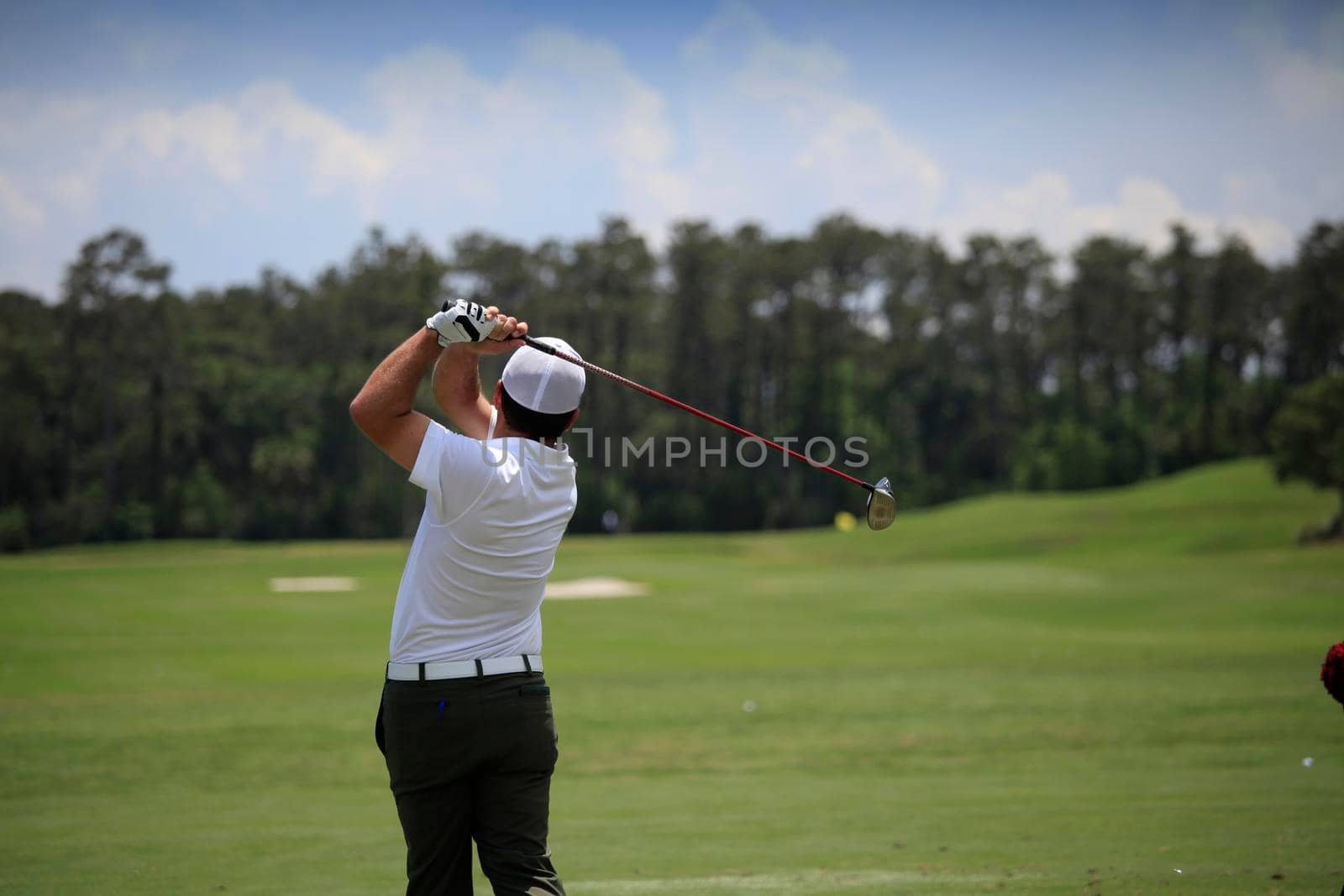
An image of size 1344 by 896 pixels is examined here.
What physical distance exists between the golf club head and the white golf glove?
1.65m

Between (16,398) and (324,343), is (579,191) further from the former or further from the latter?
(16,398)

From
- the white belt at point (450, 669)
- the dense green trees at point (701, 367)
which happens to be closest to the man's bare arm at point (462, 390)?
the white belt at point (450, 669)

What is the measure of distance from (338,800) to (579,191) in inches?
3107

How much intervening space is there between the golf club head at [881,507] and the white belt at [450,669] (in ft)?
5.05

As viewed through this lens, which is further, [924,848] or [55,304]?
[55,304]

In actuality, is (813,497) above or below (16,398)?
Answer: below

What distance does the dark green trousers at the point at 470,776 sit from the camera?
394 cm

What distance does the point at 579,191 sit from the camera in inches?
3396

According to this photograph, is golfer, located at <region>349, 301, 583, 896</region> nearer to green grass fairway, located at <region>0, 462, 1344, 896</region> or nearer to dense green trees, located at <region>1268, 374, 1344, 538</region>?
green grass fairway, located at <region>0, 462, 1344, 896</region>

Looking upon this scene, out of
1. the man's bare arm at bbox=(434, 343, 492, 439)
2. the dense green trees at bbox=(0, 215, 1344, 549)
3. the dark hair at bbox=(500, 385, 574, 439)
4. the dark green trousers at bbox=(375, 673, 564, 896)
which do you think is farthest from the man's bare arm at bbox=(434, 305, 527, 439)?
the dense green trees at bbox=(0, 215, 1344, 549)

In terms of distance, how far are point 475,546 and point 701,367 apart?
81418 millimetres

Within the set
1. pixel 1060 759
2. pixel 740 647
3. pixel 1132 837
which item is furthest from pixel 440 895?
pixel 740 647

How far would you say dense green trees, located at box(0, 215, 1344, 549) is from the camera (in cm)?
6925

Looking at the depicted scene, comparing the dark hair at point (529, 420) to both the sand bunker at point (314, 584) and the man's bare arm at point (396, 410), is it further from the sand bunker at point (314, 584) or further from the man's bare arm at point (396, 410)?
the sand bunker at point (314, 584)
